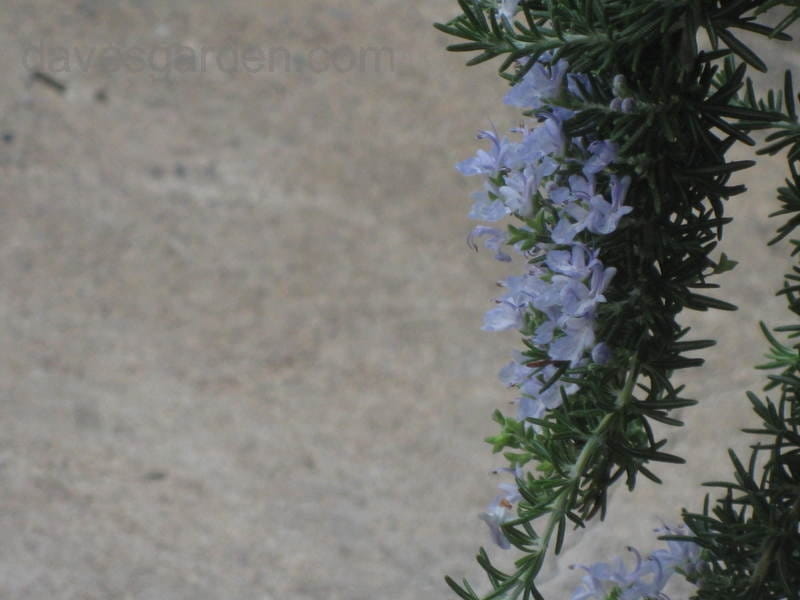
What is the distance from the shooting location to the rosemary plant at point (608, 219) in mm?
1041

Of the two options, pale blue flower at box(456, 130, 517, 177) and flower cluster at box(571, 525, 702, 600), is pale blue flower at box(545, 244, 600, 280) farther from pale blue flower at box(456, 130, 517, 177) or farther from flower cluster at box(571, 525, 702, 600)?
flower cluster at box(571, 525, 702, 600)

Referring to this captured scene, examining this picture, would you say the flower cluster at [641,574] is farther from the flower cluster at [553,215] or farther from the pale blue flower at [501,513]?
the flower cluster at [553,215]

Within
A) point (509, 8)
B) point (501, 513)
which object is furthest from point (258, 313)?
point (509, 8)

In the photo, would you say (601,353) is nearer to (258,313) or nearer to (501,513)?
(501,513)

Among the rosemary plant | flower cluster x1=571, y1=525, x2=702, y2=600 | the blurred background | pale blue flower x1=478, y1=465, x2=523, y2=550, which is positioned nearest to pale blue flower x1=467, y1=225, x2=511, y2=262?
the rosemary plant

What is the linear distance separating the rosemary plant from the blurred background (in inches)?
33.9

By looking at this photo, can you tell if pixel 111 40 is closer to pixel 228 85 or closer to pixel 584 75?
pixel 228 85

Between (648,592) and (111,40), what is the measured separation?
153 inches

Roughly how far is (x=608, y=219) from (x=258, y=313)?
247 cm

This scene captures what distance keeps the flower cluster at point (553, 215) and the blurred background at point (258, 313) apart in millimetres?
972

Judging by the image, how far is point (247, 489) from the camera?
2.76 m

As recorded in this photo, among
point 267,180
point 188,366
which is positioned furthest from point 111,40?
point 188,366

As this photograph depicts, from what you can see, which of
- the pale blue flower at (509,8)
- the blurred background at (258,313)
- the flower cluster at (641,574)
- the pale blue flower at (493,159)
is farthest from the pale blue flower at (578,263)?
the blurred background at (258,313)

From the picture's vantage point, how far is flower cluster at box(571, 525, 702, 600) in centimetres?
123
